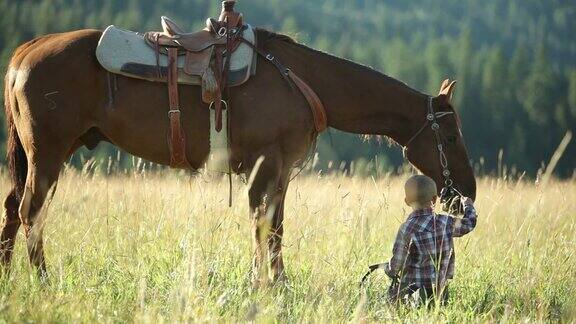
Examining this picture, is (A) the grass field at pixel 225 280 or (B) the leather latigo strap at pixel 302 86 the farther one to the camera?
(B) the leather latigo strap at pixel 302 86

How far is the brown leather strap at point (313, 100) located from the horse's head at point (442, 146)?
0.76 meters

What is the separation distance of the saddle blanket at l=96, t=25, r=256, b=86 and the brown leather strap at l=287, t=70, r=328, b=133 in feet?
1.05

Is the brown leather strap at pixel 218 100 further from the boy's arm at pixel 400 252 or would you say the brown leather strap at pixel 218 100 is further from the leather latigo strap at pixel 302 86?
the boy's arm at pixel 400 252

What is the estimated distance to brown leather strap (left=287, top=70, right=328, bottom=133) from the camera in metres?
5.80

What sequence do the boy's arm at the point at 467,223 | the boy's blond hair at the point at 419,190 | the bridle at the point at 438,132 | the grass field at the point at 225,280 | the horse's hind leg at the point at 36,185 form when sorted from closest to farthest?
the grass field at the point at 225,280 < the boy's blond hair at the point at 419,190 < the boy's arm at the point at 467,223 < the horse's hind leg at the point at 36,185 < the bridle at the point at 438,132

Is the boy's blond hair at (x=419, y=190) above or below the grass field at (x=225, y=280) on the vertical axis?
above

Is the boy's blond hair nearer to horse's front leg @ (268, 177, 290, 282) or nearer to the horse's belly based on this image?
horse's front leg @ (268, 177, 290, 282)

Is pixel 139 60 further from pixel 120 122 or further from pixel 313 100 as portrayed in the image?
pixel 313 100

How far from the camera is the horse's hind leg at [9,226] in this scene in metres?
5.57

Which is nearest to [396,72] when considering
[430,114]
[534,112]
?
[534,112]

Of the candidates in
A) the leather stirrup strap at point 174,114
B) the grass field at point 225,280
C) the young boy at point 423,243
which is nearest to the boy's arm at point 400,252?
the young boy at point 423,243

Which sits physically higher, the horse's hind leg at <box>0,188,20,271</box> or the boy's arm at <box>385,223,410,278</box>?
the boy's arm at <box>385,223,410,278</box>

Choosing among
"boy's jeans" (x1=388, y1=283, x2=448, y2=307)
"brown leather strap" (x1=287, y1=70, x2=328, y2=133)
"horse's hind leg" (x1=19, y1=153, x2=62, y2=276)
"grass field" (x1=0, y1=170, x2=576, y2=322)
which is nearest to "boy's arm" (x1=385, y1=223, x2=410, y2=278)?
"boy's jeans" (x1=388, y1=283, x2=448, y2=307)

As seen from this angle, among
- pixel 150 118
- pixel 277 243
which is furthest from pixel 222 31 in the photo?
pixel 277 243
